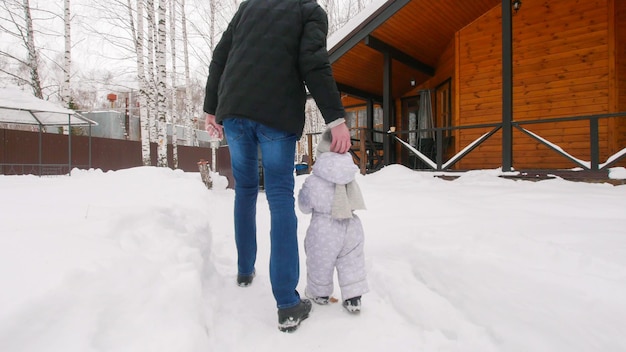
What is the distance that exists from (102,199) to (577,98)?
27.2 ft

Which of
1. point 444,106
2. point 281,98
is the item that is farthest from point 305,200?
point 444,106

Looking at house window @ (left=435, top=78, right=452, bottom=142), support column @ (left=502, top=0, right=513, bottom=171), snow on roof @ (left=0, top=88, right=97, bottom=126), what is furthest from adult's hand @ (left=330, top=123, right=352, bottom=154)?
snow on roof @ (left=0, top=88, right=97, bottom=126)

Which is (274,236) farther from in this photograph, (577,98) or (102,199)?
(577,98)

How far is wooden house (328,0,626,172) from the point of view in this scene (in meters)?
6.23

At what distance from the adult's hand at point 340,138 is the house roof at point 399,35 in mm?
5646

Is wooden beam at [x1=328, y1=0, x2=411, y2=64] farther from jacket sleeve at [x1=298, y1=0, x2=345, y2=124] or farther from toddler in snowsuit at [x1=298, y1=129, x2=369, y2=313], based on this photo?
toddler in snowsuit at [x1=298, y1=129, x2=369, y2=313]

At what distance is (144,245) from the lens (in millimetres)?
1702

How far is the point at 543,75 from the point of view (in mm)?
6930

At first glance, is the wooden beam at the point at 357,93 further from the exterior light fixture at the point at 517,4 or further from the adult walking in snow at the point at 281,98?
the adult walking in snow at the point at 281,98

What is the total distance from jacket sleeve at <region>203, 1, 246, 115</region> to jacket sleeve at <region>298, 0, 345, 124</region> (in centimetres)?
47

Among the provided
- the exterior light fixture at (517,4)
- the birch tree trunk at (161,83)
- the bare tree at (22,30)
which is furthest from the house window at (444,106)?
the bare tree at (22,30)

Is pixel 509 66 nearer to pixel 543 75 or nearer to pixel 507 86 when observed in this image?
pixel 507 86

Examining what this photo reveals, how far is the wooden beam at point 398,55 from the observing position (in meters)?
6.92

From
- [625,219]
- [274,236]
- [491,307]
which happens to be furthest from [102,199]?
[625,219]
